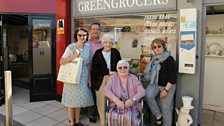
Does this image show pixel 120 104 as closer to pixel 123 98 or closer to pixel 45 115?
pixel 123 98

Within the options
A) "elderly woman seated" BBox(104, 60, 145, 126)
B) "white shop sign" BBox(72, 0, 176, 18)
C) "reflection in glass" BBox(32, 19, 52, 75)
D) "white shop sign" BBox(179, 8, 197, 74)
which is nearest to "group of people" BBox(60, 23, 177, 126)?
"elderly woman seated" BBox(104, 60, 145, 126)

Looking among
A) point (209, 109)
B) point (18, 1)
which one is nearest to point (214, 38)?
point (209, 109)

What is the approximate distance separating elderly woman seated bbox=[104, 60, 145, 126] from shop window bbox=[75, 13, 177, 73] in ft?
3.37

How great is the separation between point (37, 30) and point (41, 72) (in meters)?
0.95

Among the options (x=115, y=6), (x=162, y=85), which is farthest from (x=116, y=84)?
(x=115, y=6)

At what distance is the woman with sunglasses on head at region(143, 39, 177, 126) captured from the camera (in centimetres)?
299

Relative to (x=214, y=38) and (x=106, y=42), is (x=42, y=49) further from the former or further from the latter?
(x=214, y=38)

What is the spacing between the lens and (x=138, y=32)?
398cm

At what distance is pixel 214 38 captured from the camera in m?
4.39

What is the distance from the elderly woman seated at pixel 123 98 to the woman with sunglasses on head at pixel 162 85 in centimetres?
35

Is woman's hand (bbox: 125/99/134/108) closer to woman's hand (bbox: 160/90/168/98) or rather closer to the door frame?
woman's hand (bbox: 160/90/168/98)

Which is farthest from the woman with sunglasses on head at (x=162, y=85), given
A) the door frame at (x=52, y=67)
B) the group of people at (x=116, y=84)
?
the door frame at (x=52, y=67)

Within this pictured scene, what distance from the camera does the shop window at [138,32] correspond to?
11.5 feet

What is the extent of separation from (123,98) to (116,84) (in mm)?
198
